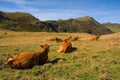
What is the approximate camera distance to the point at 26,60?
1647 centimetres

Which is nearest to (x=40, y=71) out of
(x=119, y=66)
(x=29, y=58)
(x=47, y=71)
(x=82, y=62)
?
(x=47, y=71)

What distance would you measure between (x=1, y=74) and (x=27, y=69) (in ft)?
5.99

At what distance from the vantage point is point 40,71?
15664 millimetres

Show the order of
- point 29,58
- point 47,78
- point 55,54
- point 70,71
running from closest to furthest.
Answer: point 47,78 → point 70,71 → point 29,58 → point 55,54

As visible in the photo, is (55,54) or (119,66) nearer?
(119,66)

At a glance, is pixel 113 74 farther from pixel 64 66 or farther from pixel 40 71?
pixel 40 71

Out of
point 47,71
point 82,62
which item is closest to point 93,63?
point 82,62

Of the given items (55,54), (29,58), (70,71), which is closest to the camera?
(70,71)

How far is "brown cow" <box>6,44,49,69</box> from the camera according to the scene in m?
16.2

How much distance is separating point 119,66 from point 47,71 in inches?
174

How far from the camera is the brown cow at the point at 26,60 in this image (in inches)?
636

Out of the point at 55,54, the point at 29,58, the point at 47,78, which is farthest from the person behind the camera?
the point at 55,54

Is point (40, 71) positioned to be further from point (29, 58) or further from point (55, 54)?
point (55, 54)

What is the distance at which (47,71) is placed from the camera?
15.8 meters
